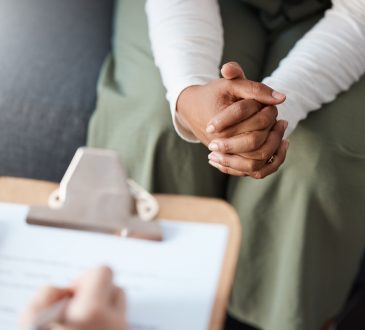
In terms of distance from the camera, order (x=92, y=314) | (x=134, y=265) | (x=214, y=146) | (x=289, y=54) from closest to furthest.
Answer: (x=92, y=314) < (x=134, y=265) < (x=214, y=146) < (x=289, y=54)

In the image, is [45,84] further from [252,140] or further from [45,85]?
[252,140]

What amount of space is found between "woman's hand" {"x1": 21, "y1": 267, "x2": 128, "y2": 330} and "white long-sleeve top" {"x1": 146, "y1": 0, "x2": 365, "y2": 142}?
0.29 meters

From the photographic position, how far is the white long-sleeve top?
659mm

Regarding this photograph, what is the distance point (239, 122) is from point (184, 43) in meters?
0.15

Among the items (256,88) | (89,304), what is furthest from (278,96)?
(89,304)

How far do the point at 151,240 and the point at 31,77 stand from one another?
412 mm

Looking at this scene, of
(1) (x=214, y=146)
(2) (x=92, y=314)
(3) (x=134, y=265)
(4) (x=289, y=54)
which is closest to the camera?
(2) (x=92, y=314)

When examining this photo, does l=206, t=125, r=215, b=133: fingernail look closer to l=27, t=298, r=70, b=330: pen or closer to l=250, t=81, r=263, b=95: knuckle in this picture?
l=250, t=81, r=263, b=95: knuckle

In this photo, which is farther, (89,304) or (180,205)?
(180,205)

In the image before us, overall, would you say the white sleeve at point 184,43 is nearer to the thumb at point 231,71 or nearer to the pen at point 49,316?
the thumb at point 231,71

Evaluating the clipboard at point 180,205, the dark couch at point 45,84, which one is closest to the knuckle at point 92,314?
the clipboard at point 180,205

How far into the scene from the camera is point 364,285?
36.2 inches

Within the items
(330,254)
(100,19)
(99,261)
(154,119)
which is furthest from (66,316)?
(100,19)

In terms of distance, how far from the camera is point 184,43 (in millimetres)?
678
